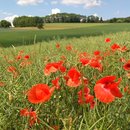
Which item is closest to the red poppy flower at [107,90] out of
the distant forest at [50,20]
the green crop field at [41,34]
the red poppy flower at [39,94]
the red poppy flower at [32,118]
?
the red poppy flower at [39,94]

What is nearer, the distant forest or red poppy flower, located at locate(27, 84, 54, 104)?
red poppy flower, located at locate(27, 84, 54, 104)

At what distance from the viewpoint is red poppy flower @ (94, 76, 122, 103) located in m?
1.40

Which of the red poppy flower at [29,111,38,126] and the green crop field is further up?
the red poppy flower at [29,111,38,126]

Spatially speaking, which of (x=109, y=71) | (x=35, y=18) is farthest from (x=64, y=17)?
(x=109, y=71)

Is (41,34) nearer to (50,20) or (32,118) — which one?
(50,20)

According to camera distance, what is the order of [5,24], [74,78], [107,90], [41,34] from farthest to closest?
[5,24] → [41,34] → [74,78] → [107,90]

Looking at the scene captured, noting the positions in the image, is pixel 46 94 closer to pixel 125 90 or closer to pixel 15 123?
pixel 15 123

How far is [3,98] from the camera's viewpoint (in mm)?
2102

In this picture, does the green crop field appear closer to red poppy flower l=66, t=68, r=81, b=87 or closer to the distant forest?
the distant forest

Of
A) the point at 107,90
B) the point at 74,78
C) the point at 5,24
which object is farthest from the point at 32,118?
the point at 5,24

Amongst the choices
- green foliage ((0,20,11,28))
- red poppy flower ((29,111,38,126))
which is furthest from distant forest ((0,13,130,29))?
red poppy flower ((29,111,38,126))

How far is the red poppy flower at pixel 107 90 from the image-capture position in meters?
1.40

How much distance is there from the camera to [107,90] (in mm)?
1449

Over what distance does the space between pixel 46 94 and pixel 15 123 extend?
0.54m
